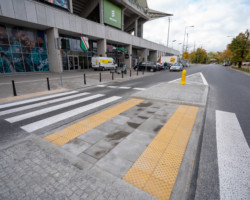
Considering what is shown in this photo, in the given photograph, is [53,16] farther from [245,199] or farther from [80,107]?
[245,199]

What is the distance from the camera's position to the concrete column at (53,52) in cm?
1822

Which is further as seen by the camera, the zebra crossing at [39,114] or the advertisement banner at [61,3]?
the advertisement banner at [61,3]

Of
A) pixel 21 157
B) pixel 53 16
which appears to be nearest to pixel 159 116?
pixel 21 157

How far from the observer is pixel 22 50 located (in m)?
17.7

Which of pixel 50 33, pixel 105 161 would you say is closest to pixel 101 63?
pixel 50 33

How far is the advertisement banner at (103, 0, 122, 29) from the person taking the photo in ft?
86.8

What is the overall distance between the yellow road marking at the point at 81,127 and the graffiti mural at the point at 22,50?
18.6m

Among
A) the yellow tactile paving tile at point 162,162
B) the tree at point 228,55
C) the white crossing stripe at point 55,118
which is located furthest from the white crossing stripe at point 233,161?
the tree at point 228,55

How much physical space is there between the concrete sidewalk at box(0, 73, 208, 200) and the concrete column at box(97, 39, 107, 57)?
24.5m

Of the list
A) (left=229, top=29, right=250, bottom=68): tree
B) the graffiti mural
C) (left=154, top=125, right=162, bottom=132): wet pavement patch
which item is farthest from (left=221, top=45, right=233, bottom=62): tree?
(left=154, top=125, right=162, bottom=132): wet pavement patch

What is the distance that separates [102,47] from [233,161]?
27.2 m

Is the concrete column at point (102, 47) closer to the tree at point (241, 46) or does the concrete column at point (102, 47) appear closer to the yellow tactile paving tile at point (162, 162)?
the yellow tactile paving tile at point (162, 162)

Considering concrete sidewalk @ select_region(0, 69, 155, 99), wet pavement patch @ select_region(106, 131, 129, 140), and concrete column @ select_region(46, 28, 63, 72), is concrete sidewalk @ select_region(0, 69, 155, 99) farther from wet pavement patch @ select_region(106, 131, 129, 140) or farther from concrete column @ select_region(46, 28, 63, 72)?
wet pavement patch @ select_region(106, 131, 129, 140)

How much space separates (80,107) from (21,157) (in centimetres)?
329
